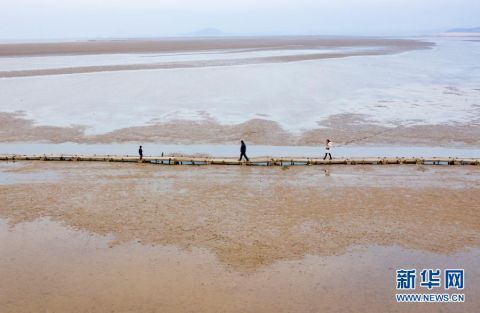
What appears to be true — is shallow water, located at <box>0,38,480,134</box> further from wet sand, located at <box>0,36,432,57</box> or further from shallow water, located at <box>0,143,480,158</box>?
wet sand, located at <box>0,36,432,57</box>

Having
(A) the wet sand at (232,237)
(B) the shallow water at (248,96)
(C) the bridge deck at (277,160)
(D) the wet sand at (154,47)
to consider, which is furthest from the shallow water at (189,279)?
(D) the wet sand at (154,47)

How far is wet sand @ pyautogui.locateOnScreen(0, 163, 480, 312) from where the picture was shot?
11.6 meters

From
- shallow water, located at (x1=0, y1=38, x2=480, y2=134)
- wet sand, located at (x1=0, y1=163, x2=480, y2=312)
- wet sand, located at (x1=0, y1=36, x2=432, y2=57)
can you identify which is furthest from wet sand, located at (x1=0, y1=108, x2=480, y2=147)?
wet sand, located at (x1=0, y1=36, x2=432, y2=57)

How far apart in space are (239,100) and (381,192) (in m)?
23.2

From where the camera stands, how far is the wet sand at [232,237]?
11.6 m

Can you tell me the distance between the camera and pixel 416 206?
56.4 feet

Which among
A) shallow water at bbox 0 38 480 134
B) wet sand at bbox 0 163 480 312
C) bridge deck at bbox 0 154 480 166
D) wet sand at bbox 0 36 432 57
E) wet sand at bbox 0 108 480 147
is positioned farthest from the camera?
wet sand at bbox 0 36 432 57

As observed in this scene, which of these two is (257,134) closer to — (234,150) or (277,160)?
(234,150)

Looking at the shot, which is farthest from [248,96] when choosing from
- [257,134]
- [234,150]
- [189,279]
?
[189,279]

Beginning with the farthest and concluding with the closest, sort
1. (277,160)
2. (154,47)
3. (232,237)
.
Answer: (154,47) → (277,160) → (232,237)

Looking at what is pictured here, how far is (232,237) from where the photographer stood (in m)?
14.8

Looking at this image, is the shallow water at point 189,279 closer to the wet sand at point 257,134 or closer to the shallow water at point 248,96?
the wet sand at point 257,134

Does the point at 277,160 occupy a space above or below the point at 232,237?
above

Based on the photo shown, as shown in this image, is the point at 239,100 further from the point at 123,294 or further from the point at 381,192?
the point at 123,294
